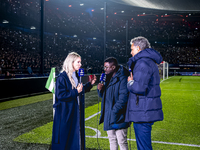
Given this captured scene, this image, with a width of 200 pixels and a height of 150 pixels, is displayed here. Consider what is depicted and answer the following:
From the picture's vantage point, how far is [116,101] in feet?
10.8

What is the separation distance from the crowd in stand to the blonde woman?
54.4 feet

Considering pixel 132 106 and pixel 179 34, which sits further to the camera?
pixel 179 34

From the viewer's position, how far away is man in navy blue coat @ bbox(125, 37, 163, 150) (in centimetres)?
268

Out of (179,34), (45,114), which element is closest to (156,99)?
(45,114)

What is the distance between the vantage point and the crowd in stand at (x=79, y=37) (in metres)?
30.4

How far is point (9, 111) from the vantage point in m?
8.70

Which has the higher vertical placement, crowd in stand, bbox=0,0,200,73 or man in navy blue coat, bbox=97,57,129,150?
crowd in stand, bbox=0,0,200,73

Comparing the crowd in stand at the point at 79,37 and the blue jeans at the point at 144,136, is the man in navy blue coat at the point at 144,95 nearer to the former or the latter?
the blue jeans at the point at 144,136

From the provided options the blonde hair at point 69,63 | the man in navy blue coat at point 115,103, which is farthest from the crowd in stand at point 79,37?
the man in navy blue coat at point 115,103

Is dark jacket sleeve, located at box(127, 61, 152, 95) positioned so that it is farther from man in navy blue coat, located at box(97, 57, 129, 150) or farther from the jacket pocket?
man in navy blue coat, located at box(97, 57, 129, 150)

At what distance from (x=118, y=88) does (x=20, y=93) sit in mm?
10337

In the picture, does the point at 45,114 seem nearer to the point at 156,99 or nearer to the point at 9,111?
the point at 9,111

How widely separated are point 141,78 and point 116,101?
74 centimetres

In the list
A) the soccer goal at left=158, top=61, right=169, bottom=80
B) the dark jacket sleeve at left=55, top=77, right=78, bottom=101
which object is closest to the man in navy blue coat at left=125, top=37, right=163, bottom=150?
the dark jacket sleeve at left=55, top=77, right=78, bottom=101
